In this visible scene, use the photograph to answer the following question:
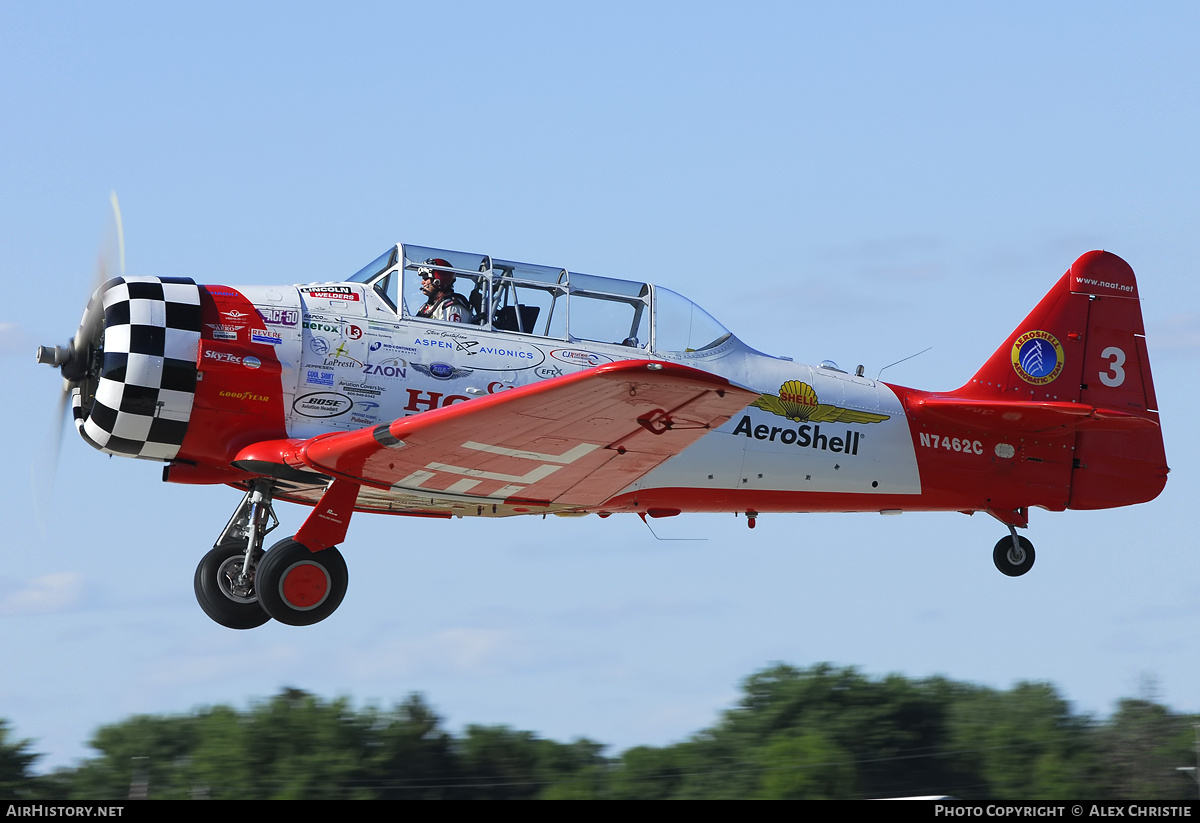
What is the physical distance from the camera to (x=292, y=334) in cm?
1065

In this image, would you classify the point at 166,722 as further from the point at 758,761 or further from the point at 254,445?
the point at 254,445

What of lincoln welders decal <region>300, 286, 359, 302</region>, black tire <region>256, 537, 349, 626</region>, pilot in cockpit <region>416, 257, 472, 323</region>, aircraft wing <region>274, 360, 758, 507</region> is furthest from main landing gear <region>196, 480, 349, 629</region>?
pilot in cockpit <region>416, 257, 472, 323</region>

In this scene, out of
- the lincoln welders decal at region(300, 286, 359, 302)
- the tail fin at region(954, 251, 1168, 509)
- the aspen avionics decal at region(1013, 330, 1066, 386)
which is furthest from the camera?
the aspen avionics decal at region(1013, 330, 1066, 386)

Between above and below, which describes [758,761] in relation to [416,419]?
below

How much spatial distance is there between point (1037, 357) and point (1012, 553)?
1862mm

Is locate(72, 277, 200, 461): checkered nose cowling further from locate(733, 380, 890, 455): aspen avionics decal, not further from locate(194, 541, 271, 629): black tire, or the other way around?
locate(733, 380, 890, 455): aspen avionics decal

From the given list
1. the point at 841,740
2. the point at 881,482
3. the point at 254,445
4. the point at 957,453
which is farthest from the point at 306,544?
the point at 841,740

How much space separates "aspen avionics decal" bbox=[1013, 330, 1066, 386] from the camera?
13.2m

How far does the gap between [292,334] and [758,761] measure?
428 inches

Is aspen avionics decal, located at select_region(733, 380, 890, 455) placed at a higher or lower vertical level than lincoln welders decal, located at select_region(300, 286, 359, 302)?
lower

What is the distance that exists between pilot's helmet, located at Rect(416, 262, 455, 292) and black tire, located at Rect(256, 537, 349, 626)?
87.7 inches

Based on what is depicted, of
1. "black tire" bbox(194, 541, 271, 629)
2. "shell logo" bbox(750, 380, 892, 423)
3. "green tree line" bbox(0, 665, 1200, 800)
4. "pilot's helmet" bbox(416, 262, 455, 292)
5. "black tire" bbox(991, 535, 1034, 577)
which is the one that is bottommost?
"green tree line" bbox(0, 665, 1200, 800)

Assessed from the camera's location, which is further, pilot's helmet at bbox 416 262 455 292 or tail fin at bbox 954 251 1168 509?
tail fin at bbox 954 251 1168 509

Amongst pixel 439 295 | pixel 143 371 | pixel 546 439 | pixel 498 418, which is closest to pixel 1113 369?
pixel 546 439
